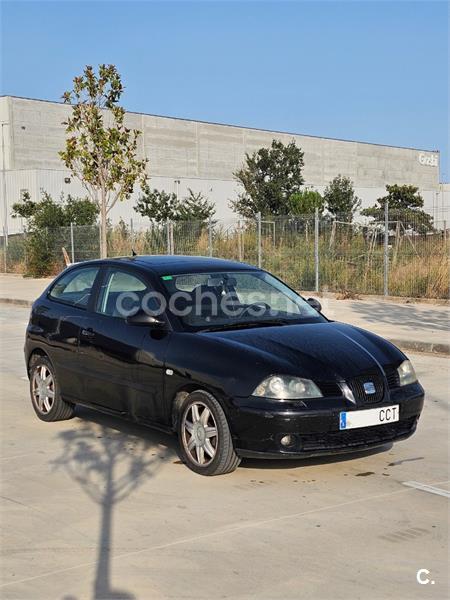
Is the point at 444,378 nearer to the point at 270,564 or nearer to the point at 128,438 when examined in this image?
the point at 128,438

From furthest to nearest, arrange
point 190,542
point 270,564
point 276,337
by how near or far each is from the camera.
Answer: point 276,337
point 190,542
point 270,564

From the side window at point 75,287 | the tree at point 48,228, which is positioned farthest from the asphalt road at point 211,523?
the tree at point 48,228

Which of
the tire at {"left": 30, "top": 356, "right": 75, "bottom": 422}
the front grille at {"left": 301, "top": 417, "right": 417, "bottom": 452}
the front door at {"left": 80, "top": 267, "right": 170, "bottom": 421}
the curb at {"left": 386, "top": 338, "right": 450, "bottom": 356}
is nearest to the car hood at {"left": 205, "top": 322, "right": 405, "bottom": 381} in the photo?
the front grille at {"left": 301, "top": 417, "right": 417, "bottom": 452}

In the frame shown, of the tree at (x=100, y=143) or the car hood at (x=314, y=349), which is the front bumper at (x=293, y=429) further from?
the tree at (x=100, y=143)

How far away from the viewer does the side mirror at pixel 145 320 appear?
6.67 metres

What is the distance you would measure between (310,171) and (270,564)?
232 ft

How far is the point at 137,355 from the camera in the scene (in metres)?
6.79

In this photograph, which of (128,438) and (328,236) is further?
(328,236)

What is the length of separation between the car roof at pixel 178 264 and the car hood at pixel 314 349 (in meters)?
0.91

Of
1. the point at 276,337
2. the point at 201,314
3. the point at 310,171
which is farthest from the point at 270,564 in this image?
the point at 310,171

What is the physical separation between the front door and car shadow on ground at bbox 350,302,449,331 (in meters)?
8.34

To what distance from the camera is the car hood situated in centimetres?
602

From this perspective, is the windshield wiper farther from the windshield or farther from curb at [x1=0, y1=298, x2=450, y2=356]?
curb at [x1=0, y1=298, x2=450, y2=356]

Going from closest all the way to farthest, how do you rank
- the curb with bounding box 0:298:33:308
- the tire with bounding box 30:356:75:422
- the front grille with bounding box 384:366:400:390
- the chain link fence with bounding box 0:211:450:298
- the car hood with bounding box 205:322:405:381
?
Answer: the car hood with bounding box 205:322:405:381, the front grille with bounding box 384:366:400:390, the tire with bounding box 30:356:75:422, the chain link fence with bounding box 0:211:450:298, the curb with bounding box 0:298:33:308
